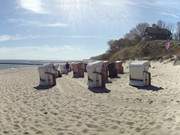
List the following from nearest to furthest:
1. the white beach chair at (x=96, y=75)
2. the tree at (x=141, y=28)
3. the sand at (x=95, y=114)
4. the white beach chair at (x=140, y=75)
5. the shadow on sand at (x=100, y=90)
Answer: the sand at (x=95, y=114)
the shadow on sand at (x=100, y=90)
the white beach chair at (x=140, y=75)
the white beach chair at (x=96, y=75)
the tree at (x=141, y=28)

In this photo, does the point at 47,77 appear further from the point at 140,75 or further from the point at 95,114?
the point at 95,114

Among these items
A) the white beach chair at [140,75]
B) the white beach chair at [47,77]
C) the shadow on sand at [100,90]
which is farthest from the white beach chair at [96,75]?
the white beach chair at [47,77]

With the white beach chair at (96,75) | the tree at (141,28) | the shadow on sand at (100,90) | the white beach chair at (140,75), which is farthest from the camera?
the tree at (141,28)

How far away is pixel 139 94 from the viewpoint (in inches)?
693

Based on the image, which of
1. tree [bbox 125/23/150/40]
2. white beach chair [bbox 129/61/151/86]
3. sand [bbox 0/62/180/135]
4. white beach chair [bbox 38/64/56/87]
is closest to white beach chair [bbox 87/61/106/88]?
white beach chair [bbox 129/61/151/86]

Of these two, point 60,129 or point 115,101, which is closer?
point 60,129

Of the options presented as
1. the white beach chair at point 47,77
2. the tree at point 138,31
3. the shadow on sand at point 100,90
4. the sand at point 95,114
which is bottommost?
the sand at point 95,114

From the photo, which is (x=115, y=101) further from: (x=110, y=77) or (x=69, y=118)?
(x=110, y=77)

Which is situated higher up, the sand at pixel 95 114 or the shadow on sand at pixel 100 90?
the shadow on sand at pixel 100 90

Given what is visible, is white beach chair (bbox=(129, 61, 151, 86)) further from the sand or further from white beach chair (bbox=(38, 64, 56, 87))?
white beach chair (bbox=(38, 64, 56, 87))

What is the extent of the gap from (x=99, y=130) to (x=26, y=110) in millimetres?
4761

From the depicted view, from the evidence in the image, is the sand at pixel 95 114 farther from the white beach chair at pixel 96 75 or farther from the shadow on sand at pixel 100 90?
the white beach chair at pixel 96 75

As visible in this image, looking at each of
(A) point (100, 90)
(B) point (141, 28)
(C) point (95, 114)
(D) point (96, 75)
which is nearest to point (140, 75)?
(D) point (96, 75)

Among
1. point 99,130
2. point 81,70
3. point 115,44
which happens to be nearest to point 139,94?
point 99,130
